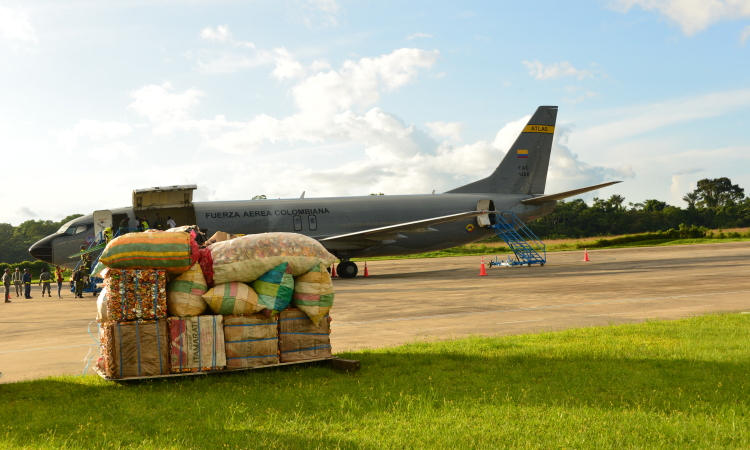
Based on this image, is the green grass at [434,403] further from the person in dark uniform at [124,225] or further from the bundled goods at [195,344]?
the person in dark uniform at [124,225]

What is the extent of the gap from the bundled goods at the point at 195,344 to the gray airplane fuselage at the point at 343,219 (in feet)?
54.8

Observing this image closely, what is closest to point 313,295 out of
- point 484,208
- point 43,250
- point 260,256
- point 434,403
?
point 260,256

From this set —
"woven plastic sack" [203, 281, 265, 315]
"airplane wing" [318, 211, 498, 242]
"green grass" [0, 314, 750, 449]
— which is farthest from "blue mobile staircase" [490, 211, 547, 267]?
"woven plastic sack" [203, 281, 265, 315]

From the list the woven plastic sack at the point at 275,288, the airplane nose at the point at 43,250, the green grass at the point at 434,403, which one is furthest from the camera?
the airplane nose at the point at 43,250

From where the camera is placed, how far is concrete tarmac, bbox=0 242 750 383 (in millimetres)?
9328

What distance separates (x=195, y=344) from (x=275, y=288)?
3.93ft

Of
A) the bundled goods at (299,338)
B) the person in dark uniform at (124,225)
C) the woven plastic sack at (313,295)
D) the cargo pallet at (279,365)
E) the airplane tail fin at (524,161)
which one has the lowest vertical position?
the cargo pallet at (279,365)

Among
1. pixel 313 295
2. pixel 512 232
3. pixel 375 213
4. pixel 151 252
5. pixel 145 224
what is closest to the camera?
pixel 151 252

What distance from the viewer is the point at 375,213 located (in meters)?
25.5

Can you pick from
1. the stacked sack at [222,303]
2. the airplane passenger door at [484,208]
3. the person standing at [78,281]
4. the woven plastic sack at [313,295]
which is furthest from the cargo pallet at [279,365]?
the airplane passenger door at [484,208]

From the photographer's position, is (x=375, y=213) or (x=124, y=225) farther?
(x=375, y=213)

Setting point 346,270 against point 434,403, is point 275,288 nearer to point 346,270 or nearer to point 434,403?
point 434,403

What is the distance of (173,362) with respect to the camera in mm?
6574

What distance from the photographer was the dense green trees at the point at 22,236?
265 feet
